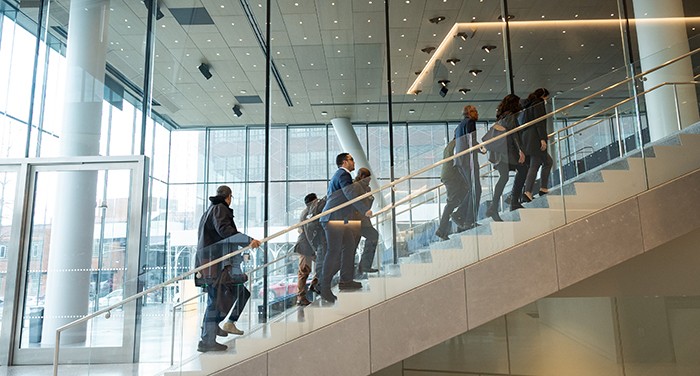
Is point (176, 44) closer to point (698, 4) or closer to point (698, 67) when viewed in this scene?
point (698, 67)

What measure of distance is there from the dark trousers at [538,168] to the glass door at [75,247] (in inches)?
220

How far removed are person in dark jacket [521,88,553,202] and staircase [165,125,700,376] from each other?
0.18m

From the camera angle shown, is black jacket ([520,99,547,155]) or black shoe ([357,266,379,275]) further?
black jacket ([520,99,547,155])

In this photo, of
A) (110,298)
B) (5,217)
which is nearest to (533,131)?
(110,298)

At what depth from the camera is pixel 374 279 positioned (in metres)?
4.66

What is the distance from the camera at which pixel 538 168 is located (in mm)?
4918

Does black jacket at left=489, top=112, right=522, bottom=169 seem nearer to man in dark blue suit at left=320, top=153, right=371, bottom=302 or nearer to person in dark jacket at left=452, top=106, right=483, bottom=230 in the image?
person in dark jacket at left=452, top=106, right=483, bottom=230

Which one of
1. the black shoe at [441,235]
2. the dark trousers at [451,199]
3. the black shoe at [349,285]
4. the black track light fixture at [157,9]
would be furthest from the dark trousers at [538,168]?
the black track light fixture at [157,9]

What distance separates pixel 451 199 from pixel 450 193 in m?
0.06

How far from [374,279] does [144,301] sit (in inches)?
118

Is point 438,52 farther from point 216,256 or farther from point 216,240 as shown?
point 216,256

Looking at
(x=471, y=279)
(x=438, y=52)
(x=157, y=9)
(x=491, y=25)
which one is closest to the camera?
(x=471, y=279)

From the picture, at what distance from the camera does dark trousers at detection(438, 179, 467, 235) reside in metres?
4.73

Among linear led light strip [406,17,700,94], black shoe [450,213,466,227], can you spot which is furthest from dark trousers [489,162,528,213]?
linear led light strip [406,17,700,94]
